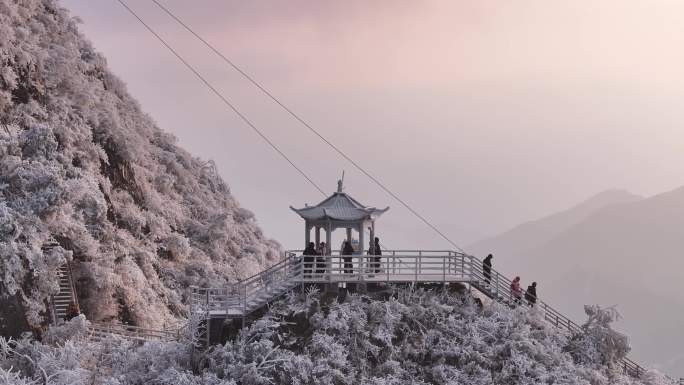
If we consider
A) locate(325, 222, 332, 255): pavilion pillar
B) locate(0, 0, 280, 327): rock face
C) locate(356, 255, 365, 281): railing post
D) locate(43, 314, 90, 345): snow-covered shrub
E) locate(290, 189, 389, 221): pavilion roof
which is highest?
locate(0, 0, 280, 327): rock face

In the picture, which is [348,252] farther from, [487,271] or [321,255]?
[487,271]

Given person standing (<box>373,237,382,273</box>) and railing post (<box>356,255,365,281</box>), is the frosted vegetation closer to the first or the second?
railing post (<box>356,255,365,281</box>)

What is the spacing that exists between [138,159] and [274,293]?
25.6 metres

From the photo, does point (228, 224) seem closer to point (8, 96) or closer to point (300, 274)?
point (8, 96)

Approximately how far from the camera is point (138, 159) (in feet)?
186

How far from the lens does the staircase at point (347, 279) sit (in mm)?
33531

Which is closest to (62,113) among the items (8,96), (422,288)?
(8,96)

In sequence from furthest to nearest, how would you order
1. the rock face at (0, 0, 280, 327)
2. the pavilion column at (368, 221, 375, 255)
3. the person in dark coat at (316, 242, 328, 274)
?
1. the rock face at (0, 0, 280, 327)
2. the pavilion column at (368, 221, 375, 255)
3. the person in dark coat at (316, 242, 328, 274)

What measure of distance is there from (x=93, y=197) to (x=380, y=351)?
66.1 feet

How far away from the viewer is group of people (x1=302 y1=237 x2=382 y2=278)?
1323 inches

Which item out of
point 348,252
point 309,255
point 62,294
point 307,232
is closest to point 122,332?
point 62,294

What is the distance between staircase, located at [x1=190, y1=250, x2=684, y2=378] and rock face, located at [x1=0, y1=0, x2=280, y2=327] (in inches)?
410

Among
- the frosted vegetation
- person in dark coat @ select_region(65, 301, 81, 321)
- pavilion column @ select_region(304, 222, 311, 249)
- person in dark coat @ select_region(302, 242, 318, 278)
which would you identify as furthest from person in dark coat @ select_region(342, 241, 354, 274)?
person in dark coat @ select_region(65, 301, 81, 321)

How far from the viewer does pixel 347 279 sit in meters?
33.8
